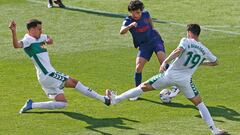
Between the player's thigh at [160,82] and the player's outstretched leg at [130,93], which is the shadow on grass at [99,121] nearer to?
the player's outstretched leg at [130,93]

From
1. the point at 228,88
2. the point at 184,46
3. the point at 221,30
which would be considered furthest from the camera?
the point at 221,30

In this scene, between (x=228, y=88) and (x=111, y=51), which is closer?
(x=228, y=88)

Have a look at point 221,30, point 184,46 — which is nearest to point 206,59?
point 184,46

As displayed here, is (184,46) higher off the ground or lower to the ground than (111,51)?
higher

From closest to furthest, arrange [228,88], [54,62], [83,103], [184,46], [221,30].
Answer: [184,46] → [83,103] → [228,88] → [54,62] → [221,30]

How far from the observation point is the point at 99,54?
65.5ft

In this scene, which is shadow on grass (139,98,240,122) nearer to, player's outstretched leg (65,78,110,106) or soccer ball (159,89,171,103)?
soccer ball (159,89,171,103)

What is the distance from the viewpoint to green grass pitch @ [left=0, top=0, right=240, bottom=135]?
1392cm

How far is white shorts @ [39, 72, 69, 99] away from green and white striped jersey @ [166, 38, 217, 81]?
225cm

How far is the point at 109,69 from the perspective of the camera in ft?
60.4

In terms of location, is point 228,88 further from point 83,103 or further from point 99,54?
point 99,54

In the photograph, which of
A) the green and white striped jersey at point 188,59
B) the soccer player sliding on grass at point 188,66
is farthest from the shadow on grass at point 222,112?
the green and white striped jersey at point 188,59

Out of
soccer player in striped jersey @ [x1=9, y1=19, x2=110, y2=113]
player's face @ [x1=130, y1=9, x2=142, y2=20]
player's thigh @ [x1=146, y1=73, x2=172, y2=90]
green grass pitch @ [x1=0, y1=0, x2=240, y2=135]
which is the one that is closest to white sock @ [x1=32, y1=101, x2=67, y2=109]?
soccer player in striped jersey @ [x1=9, y1=19, x2=110, y2=113]

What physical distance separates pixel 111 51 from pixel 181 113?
19.5 feet
